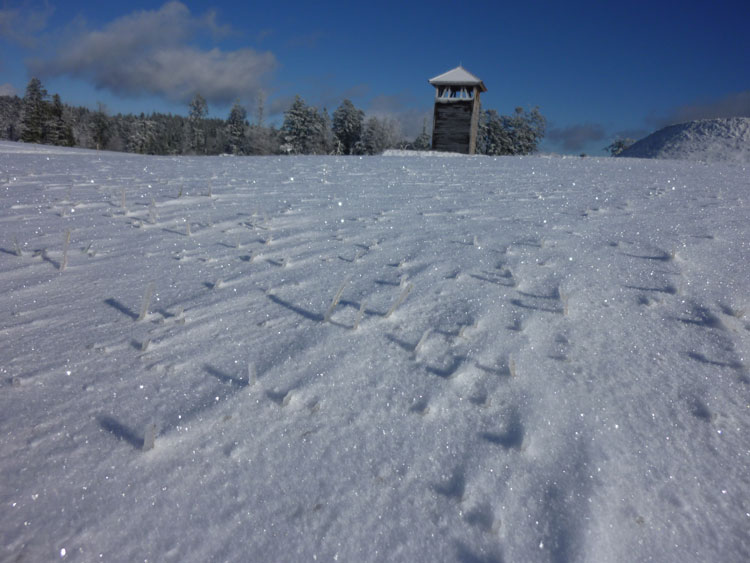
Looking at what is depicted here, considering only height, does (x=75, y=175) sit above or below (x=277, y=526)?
above

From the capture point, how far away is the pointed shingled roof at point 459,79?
1983 cm

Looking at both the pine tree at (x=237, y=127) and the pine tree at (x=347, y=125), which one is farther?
the pine tree at (x=237, y=127)

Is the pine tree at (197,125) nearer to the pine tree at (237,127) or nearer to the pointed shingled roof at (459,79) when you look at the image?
the pine tree at (237,127)

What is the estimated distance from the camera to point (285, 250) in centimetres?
300

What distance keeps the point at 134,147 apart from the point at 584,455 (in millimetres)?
70417

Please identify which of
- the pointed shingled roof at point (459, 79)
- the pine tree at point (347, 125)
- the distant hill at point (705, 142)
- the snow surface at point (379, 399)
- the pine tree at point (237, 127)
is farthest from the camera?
the pine tree at point (237, 127)

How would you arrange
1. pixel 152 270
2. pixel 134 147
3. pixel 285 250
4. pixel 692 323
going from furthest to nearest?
pixel 134 147 → pixel 285 250 → pixel 152 270 → pixel 692 323

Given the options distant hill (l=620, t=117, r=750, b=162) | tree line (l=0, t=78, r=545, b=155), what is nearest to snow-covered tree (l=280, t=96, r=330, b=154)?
tree line (l=0, t=78, r=545, b=155)

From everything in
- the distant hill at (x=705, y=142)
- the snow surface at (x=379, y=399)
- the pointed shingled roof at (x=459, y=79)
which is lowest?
the snow surface at (x=379, y=399)

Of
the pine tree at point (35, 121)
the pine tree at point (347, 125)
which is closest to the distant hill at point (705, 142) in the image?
the pine tree at point (347, 125)

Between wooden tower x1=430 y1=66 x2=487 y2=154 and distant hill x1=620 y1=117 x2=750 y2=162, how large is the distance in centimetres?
733

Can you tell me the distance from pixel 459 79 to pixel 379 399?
21.8m

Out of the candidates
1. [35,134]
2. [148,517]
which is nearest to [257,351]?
[148,517]

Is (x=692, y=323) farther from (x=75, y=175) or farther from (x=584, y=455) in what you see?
(x=75, y=175)
